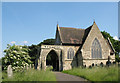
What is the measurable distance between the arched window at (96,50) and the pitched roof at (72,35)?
9.20 feet

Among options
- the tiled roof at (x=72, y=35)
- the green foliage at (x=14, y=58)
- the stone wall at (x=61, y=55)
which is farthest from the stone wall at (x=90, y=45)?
the green foliage at (x=14, y=58)

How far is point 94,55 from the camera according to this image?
27906mm

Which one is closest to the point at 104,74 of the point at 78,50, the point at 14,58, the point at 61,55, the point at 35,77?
the point at 35,77

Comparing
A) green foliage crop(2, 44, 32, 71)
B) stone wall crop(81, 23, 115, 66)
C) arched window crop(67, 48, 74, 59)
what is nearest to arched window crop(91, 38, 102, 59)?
stone wall crop(81, 23, 115, 66)

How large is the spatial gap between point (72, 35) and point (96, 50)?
6495mm

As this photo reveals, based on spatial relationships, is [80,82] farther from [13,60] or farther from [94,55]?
[94,55]

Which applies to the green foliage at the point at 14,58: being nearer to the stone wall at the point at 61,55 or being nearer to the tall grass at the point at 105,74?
the stone wall at the point at 61,55

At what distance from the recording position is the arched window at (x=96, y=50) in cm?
2792

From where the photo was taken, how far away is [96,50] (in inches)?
1115

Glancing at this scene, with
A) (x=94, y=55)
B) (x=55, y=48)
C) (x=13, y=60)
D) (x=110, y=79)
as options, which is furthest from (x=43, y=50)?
(x=110, y=79)

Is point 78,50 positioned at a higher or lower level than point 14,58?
higher

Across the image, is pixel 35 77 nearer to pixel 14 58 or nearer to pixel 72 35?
pixel 14 58

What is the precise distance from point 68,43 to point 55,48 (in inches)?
136

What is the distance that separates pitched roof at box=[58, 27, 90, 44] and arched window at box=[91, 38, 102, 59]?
2805mm
